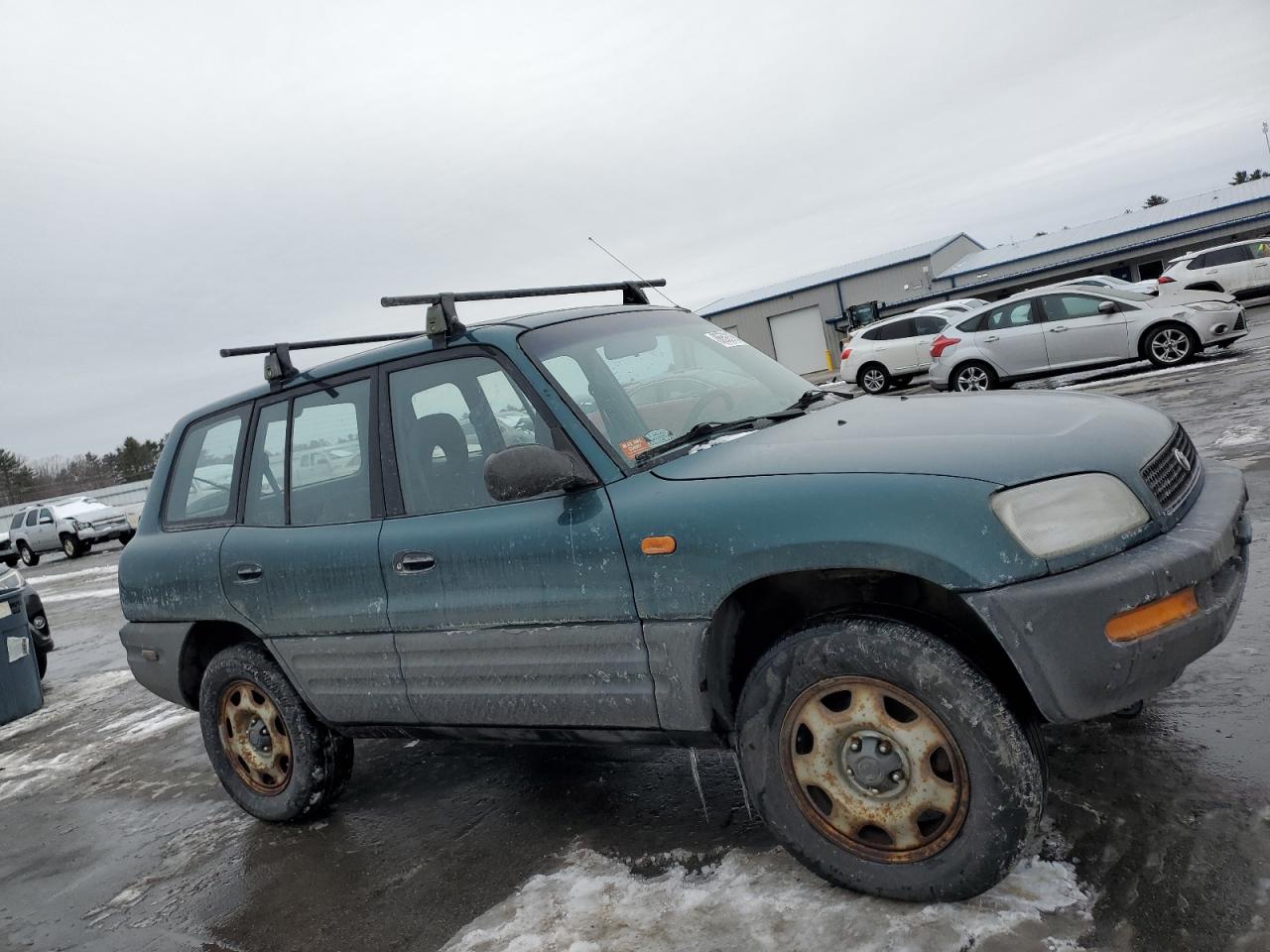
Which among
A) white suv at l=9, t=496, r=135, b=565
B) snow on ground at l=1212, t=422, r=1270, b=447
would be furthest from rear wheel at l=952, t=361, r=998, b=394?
white suv at l=9, t=496, r=135, b=565

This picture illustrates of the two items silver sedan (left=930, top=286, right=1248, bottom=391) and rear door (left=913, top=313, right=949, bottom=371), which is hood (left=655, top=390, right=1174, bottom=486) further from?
rear door (left=913, top=313, right=949, bottom=371)

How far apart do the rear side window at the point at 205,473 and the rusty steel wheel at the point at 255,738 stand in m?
0.81

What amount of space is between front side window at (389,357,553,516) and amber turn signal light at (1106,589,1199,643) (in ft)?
5.96

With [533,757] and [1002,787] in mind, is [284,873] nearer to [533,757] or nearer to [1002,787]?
[533,757]

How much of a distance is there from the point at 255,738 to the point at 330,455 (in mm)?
1356

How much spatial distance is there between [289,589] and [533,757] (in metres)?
1.40

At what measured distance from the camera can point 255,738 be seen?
4.30 m

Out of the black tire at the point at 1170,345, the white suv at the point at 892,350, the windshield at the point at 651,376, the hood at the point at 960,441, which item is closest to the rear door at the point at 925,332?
the white suv at the point at 892,350

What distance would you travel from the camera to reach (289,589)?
394cm

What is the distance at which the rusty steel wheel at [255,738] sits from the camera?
4.23 m

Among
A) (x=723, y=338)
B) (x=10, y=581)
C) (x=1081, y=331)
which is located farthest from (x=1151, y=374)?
(x=10, y=581)

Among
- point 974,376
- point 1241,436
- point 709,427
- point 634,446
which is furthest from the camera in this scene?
point 974,376

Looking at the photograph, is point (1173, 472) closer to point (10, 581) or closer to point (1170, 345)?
point (10, 581)

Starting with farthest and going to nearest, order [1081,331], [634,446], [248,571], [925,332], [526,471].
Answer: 1. [925,332]
2. [1081,331]
3. [248,571]
4. [634,446]
5. [526,471]
